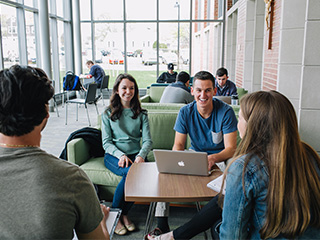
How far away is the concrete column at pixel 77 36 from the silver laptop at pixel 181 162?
10.3 metres

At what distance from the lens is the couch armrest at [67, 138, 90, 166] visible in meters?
3.04

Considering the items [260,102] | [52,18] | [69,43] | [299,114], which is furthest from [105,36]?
[260,102]

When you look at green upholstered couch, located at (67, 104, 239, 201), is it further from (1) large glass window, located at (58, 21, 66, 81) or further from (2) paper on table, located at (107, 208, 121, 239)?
(1) large glass window, located at (58, 21, 66, 81)

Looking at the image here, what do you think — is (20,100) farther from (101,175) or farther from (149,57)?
(149,57)

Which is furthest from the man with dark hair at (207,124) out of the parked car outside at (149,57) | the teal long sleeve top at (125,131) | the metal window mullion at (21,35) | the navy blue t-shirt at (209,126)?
the parked car outside at (149,57)

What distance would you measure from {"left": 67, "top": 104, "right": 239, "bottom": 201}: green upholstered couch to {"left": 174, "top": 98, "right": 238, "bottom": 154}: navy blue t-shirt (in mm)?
766

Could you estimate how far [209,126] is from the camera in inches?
107

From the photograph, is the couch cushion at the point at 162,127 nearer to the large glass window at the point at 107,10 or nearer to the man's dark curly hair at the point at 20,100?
the man's dark curly hair at the point at 20,100

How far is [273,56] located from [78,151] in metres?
3.33

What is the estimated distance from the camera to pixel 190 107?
2.80m

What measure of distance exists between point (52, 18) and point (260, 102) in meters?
10.1

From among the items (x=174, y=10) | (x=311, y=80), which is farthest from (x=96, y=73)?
(x=311, y=80)

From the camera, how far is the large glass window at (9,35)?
25.1 feet

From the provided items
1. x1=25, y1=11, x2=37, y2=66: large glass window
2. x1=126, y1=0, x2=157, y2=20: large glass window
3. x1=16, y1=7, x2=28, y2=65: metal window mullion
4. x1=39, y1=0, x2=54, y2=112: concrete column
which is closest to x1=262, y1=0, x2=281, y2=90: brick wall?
x1=39, y1=0, x2=54, y2=112: concrete column
